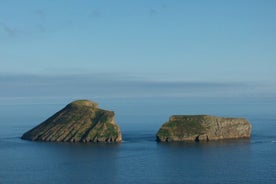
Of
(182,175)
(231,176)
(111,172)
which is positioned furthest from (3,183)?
(231,176)

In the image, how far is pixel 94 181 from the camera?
179375 millimetres

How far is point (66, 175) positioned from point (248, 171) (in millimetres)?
62069

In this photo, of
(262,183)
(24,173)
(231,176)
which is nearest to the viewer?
(262,183)

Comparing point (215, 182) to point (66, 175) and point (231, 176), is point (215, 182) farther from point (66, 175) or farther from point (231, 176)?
point (66, 175)

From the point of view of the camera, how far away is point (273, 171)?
194 metres

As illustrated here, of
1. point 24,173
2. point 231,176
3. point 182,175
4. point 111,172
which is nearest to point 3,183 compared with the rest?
point 24,173

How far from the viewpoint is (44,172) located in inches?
7795

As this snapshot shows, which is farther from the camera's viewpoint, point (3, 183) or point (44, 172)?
point (44, 172)

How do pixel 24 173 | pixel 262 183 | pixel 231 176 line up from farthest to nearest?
pixel 24 173, pixel 231 176, pixel 262 183

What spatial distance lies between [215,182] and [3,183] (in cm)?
6616

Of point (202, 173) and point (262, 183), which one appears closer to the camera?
point (262, 183)

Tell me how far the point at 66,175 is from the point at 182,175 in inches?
1532

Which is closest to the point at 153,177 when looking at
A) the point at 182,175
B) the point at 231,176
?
the point at 182,175

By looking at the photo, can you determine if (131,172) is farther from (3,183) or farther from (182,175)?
(3,183)
